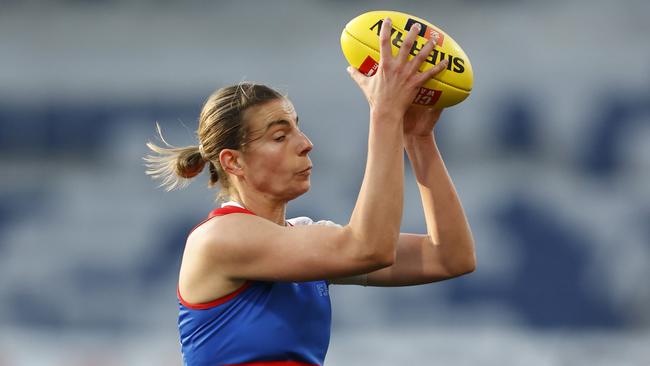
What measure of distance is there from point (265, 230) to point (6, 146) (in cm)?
628

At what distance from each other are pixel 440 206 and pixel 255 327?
790mm

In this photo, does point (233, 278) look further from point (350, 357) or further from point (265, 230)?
point (350, 357)

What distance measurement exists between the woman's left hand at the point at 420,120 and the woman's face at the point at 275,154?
0.38 meters

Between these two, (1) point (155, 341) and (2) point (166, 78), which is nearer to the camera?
(1) point (155, 341)

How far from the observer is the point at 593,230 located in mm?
7961

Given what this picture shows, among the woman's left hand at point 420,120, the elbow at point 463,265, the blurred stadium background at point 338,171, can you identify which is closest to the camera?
the woman's left hand at point 420,120

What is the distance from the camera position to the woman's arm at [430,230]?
3406 mm

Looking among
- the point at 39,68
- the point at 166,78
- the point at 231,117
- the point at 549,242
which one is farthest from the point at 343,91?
the point at 231,117

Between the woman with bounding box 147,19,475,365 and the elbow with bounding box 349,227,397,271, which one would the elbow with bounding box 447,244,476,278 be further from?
the elbow with bounding box 349,227,397,271

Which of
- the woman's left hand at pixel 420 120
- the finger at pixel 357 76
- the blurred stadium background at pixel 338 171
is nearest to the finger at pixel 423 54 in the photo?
the finger at pixel 357 76

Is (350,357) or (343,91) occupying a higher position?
(343,91)

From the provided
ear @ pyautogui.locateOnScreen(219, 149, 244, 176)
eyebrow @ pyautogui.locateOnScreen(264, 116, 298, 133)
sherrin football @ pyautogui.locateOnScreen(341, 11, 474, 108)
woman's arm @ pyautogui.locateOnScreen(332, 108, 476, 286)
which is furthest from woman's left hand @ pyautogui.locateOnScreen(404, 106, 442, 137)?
ear @ pyautogui.locateOnScreen(219, 149, 244, 176)

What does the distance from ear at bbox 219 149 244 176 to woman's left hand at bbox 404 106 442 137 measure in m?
0.58

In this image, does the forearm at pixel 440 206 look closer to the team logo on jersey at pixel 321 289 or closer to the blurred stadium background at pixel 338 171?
the team logo on jersey at pixel 321 289
